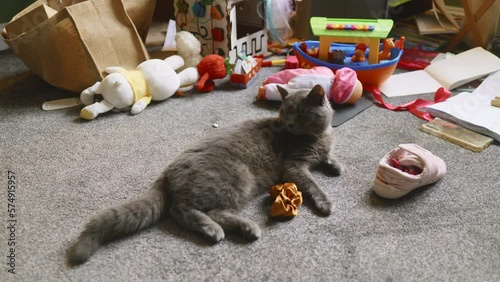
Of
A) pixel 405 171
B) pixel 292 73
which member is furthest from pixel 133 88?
pixel 405 171

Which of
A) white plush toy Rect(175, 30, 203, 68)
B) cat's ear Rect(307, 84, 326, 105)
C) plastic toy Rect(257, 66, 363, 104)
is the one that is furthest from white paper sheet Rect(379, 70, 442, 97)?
white plush toy Rect(175, 30, 203, 68)

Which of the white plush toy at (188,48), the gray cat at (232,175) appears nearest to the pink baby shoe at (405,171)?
the gray cat at (232,175)

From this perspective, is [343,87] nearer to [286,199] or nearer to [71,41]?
[286,199]

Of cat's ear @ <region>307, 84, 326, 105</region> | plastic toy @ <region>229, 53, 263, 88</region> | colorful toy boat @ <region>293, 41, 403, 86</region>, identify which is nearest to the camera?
cat's ear @ <region>307, 84, 326, 105</region>

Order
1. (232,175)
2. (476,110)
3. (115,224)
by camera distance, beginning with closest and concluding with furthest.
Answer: (115,224)
(232,175)
(476,110)

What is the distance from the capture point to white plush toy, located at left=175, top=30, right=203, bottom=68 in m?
1.95

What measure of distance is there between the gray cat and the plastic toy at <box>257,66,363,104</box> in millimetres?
341

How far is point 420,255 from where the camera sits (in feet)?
3.33

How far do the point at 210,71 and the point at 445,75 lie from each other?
1022 millimetres

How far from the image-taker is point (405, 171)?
1251mm

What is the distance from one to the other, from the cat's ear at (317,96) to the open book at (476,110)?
55 cm

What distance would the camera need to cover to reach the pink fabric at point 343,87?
1653mm

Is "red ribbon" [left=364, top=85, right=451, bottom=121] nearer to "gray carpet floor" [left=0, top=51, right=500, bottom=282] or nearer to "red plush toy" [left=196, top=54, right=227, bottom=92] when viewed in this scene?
"gray carpet floor" [left=0, top=51, right=500, bottom=282]

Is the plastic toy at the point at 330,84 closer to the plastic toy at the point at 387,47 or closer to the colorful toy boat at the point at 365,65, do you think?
the colorful toy boat at the point at 365,65
